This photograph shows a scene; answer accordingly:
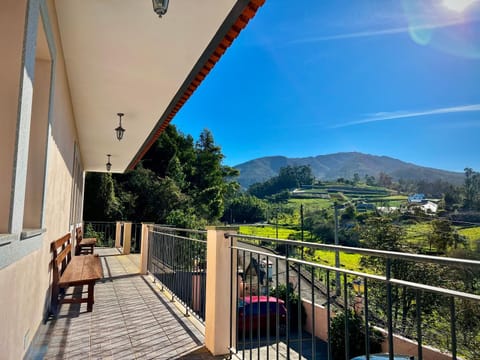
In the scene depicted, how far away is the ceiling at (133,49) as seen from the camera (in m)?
2.60

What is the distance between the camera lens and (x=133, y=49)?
3217 mm

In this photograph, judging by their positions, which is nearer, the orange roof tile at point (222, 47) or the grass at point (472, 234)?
the orange roof tile at point (222, 47)

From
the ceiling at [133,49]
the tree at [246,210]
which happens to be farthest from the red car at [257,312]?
the tree at [246,210]

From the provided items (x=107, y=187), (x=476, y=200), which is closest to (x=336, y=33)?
(x=476, y=200)

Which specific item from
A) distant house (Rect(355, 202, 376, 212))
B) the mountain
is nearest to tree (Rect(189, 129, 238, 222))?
distant house (Rect(355, 202, 376, 212))

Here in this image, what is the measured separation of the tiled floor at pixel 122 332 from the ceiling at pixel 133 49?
108 inches

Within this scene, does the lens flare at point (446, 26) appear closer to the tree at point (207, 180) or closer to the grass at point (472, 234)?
the grass at point (472, 234)

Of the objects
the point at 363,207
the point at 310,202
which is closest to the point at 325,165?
the point at 310,202

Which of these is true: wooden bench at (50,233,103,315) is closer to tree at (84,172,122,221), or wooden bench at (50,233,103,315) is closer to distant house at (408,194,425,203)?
tree at (84,172,122,221)

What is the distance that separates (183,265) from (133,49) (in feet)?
8.36

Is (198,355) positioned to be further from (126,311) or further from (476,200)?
(476,200)

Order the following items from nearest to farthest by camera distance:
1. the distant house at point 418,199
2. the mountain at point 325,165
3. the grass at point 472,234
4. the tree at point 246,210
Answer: the grass at point 472,234, the distant house at point 418,199, the tree at point 246,210, the mountain at point 325,165

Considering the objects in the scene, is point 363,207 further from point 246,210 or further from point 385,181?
point 385,181

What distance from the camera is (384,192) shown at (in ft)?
171
